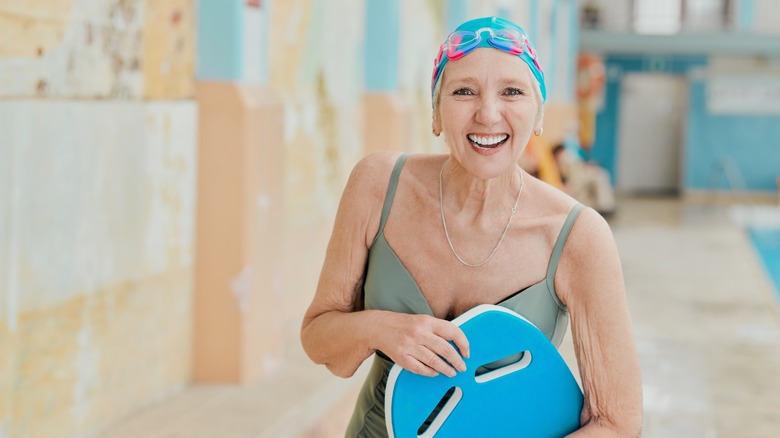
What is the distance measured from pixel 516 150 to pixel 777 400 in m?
5.61

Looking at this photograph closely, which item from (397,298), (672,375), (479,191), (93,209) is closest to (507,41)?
(479,191)

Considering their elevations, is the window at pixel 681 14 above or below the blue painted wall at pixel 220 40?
above

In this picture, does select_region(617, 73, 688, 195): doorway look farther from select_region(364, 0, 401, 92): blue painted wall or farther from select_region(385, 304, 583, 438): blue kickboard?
select_region(385, 304, 583, 438): blue kickboard

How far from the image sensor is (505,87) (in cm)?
174

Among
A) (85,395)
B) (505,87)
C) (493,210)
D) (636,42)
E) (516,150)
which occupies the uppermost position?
(636,42)

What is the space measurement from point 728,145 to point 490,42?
2288 cm

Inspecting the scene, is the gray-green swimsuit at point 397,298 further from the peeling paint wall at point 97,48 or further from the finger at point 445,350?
the peeling paint wall at point 97,48

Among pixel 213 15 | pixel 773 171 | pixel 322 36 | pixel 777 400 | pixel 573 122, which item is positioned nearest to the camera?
pixel 213 15

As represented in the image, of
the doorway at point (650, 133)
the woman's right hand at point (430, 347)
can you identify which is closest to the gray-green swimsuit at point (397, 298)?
the woman's right hand at point (430, 347)

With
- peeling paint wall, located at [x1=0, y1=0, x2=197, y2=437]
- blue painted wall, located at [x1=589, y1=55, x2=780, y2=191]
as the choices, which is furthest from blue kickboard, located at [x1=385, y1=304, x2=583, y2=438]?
blue painted wall, located at [x1=589, y1=55, x2=780, y2=191]

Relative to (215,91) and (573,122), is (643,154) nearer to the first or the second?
(573,122)

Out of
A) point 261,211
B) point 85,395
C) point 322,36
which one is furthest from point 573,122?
point 85,395

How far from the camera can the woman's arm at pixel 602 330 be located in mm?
1734

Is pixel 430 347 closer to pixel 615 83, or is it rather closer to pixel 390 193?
pixel 390 193
